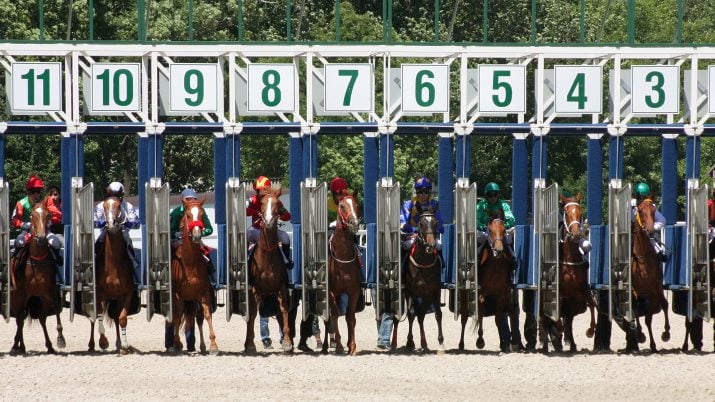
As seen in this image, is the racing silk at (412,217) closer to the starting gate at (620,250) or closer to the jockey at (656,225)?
the starting gate at (620,250)

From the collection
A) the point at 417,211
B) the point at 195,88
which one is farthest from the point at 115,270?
the point at 417,211

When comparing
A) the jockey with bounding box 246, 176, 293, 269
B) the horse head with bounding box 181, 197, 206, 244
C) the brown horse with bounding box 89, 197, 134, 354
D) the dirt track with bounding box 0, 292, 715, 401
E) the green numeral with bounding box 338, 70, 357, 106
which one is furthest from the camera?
the green numeral with bounding box 338, 70, 357, 106

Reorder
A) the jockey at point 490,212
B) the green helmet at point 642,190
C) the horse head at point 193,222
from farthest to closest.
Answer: the green helmet at point 642,190 → the jockey at point 490,212 → the horse head at point 193,222

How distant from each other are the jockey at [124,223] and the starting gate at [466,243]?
3.16m

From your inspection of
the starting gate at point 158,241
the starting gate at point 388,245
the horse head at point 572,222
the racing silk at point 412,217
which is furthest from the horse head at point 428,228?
the starting gate at point 158,241

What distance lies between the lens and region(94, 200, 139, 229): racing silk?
1603 cm

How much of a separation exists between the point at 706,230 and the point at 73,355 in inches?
249

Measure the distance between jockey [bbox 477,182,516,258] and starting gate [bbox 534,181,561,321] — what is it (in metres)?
0.30

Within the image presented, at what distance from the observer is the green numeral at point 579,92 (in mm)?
17312

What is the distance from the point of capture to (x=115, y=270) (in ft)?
52.1

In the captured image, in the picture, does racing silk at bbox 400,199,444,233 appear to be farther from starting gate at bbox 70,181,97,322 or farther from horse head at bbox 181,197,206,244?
starting gate at bbox 70,181,97,322

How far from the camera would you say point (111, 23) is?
3356 centimetres

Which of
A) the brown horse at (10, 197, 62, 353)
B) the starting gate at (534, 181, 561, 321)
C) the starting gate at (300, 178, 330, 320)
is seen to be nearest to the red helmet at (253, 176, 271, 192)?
the starting gate at (300, 178, 330, 320)

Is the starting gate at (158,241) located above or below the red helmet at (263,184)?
below
